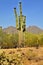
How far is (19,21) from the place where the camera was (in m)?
28.1

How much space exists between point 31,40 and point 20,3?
38.3ft

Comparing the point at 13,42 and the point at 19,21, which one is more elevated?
the point at 19,21

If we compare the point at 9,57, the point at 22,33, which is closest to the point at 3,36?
the point at 22,33

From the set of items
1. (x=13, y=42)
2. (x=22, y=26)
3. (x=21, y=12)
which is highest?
(x=21, y=12)

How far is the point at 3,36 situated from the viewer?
3919 centimetres

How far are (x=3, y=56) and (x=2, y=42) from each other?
29.5 metres

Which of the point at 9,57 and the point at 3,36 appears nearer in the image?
the point at 9,57

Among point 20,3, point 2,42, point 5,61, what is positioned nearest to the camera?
point 5,61

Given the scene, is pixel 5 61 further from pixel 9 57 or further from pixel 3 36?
pixel 3 36

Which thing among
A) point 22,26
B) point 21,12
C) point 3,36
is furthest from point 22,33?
point 3,36

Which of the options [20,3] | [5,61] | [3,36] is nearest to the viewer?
[5,61]

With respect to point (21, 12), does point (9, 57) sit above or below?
below

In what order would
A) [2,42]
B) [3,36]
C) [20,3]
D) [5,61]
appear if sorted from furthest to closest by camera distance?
[3,36] → [2,42] → [20,3] → [5,61]

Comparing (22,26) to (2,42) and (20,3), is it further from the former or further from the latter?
(2,42)
